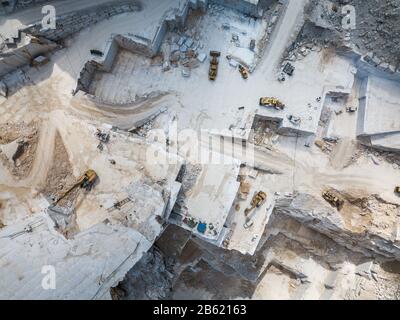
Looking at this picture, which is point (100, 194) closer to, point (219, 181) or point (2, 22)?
point (219, 181)

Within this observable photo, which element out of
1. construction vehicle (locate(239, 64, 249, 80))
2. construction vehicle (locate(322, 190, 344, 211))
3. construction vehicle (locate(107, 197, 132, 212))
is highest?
construction vehicle (locate(239, 64, 249, 80))

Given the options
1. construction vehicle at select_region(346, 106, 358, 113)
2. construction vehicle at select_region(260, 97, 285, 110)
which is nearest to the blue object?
construction vehicle at select_region(260, 97, 285, 110)

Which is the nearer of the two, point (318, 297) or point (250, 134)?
point (250, 134)

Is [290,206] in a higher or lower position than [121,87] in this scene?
lower

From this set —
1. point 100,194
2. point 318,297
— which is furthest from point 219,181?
point 318,297

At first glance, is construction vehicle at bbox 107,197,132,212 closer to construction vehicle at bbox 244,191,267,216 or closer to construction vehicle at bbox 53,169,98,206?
construction vehicle at bbox 53,169,98,206
